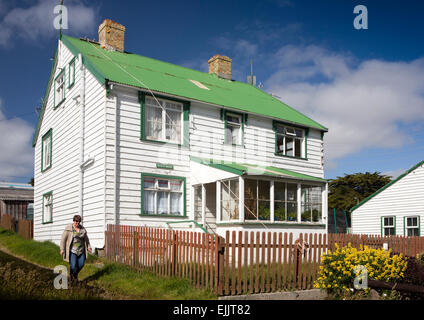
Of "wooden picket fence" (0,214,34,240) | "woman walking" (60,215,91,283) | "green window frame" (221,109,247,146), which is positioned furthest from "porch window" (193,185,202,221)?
"wooden picket fence" (0,214,34,240)

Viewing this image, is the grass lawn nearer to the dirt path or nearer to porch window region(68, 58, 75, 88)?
the dirt path

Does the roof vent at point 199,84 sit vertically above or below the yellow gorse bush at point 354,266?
above

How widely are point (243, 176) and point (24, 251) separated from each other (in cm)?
1007

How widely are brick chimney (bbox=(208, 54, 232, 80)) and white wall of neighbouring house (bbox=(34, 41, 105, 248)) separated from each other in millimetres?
8236

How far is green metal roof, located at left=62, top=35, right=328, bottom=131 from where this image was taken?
57.2 feet

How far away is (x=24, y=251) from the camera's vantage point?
1866cm

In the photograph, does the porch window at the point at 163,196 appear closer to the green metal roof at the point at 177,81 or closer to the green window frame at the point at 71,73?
the green metal roof at the point at 177,81

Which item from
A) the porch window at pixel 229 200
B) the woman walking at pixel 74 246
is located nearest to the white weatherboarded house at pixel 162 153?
the porch window at pixel 229 200

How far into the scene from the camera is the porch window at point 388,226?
25.5m

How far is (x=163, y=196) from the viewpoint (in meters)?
17.1

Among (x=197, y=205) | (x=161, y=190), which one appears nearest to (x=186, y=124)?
(x=161, y=190)

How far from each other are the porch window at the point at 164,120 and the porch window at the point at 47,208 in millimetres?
7129
